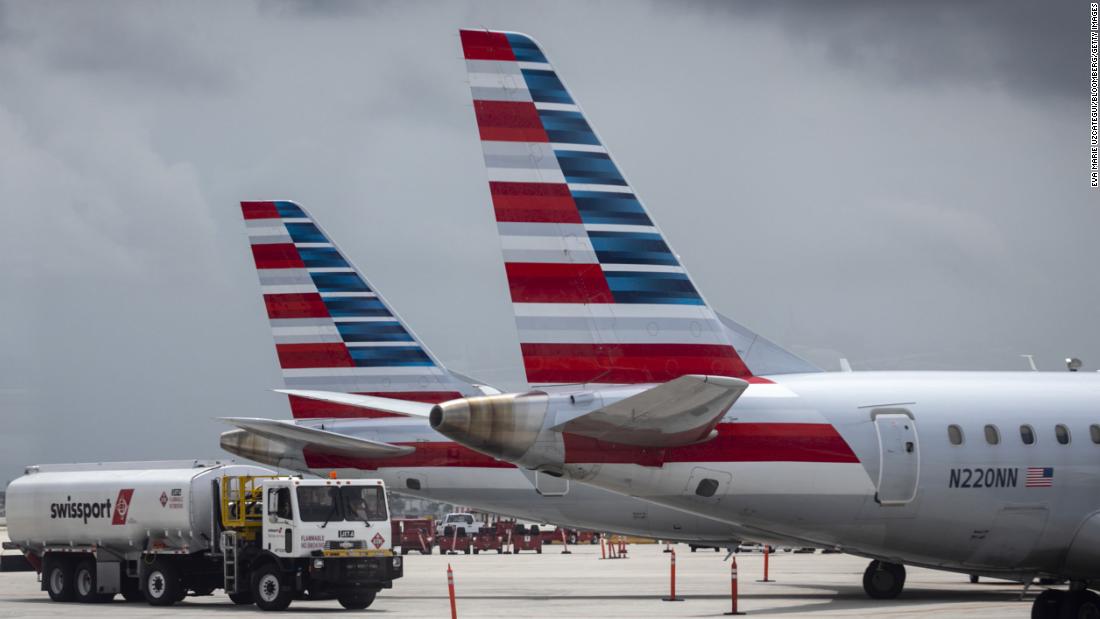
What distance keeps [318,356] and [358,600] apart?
11.8 metres

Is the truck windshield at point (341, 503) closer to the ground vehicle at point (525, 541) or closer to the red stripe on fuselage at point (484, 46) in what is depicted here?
the red stripe on fuselage at point (484, 46)

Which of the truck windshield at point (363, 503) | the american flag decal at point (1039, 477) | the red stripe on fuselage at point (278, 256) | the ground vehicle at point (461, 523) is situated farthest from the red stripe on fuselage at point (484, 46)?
the ground vehicle at point (461, 523)

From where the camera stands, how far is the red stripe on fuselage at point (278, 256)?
44.3 metres

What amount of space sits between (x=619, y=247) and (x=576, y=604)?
40.4ft

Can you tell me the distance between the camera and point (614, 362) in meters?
24.6

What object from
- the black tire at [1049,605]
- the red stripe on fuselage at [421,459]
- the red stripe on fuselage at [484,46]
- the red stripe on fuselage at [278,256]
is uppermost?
the red stripe on fuselage at [484,46]

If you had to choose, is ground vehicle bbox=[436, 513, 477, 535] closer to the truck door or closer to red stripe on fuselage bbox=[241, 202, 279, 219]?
red stripe on fuselage bbox=[241, 202, 279, 219]

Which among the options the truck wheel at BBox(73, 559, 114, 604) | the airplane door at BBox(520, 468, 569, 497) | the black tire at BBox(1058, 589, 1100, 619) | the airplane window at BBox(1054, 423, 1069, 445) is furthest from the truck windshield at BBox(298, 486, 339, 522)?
the black tire at BBox(1058, 589, 1100, 619)

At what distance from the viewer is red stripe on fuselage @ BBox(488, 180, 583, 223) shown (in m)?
24.5

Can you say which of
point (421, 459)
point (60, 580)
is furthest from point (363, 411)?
point (60, 580)

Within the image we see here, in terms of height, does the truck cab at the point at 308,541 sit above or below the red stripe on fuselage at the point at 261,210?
below

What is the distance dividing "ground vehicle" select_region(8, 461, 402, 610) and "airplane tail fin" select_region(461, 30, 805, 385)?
1042 cm

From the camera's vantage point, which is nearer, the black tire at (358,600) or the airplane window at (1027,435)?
the airplane window at (1027,435)

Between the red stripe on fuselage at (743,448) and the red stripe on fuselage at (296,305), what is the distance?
21.8 meters
